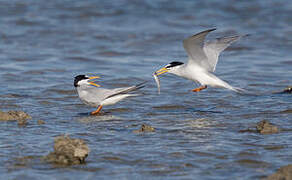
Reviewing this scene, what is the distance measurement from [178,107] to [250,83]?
238cm

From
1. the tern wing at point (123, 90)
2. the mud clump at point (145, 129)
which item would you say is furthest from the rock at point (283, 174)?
the tern wing at point (123, 90)

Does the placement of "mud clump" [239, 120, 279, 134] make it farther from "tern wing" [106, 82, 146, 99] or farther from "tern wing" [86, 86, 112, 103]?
"tern wing" [86, 86, 112, 103]

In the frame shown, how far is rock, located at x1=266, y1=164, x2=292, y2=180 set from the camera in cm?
472

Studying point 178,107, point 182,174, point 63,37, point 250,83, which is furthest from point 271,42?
point 182,174

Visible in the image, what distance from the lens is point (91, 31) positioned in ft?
51.2

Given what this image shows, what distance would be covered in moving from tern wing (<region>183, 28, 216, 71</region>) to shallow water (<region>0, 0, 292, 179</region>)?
687 millimetres

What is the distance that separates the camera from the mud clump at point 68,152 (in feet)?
17.0

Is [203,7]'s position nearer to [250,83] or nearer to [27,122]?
[250,83]

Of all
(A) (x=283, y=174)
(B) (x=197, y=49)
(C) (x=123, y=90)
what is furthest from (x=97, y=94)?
(A) (x=283, y=174)

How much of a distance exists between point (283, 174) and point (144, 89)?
5203 millimetres

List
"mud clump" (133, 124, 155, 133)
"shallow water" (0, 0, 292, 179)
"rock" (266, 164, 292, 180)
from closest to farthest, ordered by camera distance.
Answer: "rock" (266, 164, 292, 180)
"shallow water" (0, 0, 292, 179)
"mud clump" (133, 124, 155, 133)

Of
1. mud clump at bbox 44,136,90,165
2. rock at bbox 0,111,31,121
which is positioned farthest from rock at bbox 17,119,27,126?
mud clump at bbox 44,136,90,165

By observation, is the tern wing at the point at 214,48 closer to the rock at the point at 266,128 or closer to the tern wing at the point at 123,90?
the tern wing at the point at 123,90

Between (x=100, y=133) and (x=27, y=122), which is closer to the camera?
(x=100, y=133)
